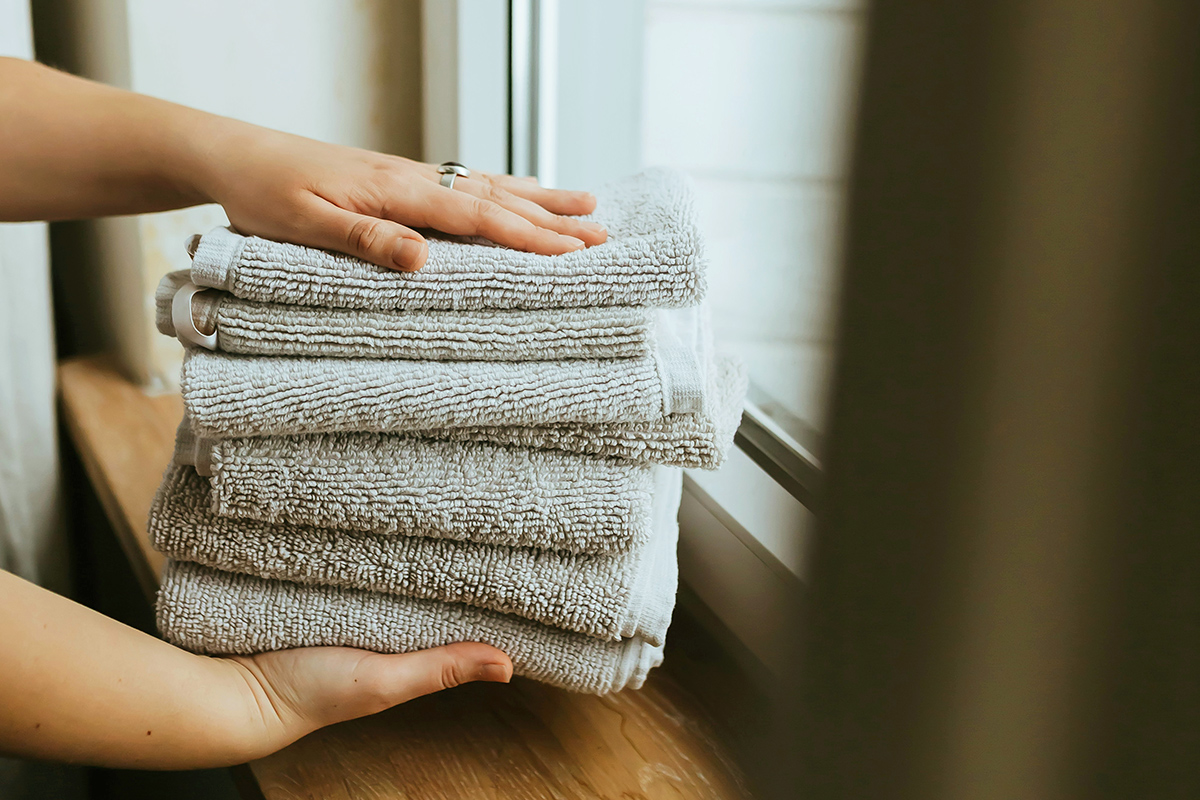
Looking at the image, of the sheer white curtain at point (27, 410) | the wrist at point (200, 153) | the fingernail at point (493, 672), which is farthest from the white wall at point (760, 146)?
the sheer white curtain at point (27, 410)

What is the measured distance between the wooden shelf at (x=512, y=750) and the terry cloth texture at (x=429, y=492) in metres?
0.14

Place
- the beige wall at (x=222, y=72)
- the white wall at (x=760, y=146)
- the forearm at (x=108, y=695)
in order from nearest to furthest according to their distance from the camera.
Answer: the white wall at (x=760, y=146)
the forearm at (x=108, y=695)
the beige wall at (x=222, y=72)

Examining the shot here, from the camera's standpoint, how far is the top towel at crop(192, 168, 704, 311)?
420mm

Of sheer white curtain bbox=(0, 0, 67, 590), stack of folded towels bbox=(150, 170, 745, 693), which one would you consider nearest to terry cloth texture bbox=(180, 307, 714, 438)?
stack of folded towels bbox=(150, 170, 745, 693)

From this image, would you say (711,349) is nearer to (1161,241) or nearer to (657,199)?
(657,199)

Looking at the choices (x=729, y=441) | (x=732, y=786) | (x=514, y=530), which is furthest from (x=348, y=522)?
(x=732, y=786)

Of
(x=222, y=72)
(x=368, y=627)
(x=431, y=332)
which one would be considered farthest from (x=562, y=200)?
(x=222, y=72)

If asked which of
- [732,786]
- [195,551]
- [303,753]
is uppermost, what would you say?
[732,786]

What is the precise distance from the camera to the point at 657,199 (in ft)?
1.63

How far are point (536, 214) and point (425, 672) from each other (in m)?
0.27

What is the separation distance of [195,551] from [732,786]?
420mm

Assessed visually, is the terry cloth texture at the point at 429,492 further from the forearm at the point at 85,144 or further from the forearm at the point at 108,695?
the forearm at the point at 85,144

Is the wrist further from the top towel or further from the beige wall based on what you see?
the beige wall

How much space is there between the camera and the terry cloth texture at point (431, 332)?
0.42m
